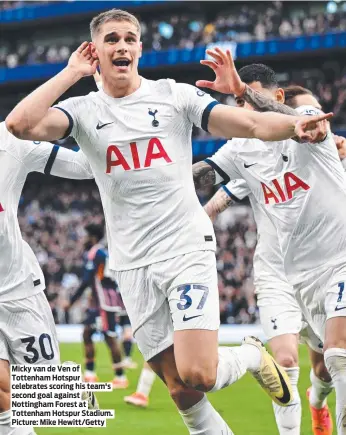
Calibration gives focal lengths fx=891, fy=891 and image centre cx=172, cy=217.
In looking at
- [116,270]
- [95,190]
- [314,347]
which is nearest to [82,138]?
[116,270]

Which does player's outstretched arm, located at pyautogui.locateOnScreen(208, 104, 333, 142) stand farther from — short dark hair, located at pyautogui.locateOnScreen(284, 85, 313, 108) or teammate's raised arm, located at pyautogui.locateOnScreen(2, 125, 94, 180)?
short dark hair, located at pyautogui.locateOnScreen(284, 85, 313, 108)

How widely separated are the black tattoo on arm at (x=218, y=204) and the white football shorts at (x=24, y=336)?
1926 millimetres

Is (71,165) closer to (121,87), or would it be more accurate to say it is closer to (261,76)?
(121,87)

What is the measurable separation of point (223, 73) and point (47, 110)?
3.44 feet

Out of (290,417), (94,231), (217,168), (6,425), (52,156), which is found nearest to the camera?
(6,425)

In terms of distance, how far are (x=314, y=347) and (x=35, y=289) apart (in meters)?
2.49

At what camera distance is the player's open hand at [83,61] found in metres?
5.04

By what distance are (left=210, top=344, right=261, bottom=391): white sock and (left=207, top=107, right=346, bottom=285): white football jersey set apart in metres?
0.78

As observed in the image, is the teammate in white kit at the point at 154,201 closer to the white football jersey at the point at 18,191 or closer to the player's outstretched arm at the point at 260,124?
the player's outstretched arm at the point at 260,124

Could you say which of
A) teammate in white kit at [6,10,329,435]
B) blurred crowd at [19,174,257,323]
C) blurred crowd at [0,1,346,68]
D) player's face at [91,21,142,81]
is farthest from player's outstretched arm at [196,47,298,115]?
blurred crowd at [0,1,346,68]

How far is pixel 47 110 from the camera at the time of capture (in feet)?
16.3

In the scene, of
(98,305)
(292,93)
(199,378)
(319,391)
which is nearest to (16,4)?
(98,305)

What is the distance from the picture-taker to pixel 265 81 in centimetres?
650

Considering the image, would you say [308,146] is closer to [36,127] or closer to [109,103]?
[109,103]
